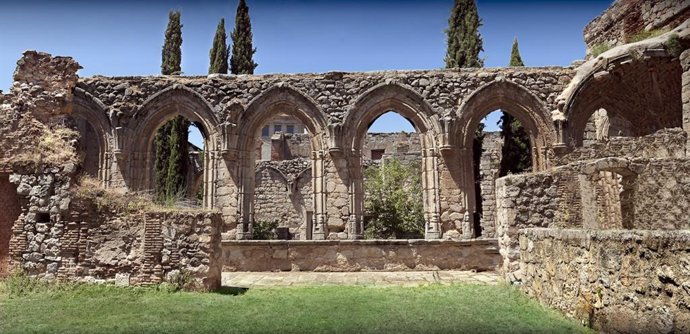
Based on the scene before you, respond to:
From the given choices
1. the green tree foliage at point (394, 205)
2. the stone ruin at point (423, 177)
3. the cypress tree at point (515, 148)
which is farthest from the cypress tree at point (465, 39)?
the stone ruin at point (423, 177)

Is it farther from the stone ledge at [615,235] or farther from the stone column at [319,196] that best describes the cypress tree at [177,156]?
the stone ledge at [615,235]

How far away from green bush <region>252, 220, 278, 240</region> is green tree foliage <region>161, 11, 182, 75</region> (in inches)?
324

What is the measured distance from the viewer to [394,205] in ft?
56.2

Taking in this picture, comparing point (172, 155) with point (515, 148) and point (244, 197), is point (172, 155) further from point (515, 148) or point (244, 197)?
point (515, 148)

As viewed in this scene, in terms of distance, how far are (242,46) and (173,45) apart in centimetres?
388

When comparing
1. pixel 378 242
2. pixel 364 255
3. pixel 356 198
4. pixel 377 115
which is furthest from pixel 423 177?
pixel 364 255

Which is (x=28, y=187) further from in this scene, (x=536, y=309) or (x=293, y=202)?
(x=293, y=202)

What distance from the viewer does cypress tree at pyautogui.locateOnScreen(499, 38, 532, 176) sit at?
15.6 meters

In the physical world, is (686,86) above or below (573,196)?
above

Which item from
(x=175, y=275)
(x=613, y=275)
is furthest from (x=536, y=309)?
(x=175, y=275)

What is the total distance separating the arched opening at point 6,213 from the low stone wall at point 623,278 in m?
8.08

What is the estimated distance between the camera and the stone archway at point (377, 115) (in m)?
12.8

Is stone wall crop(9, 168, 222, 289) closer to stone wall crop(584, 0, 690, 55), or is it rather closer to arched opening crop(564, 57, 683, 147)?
arched opening crop(564, 57, 683, 147)

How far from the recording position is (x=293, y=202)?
2053 cm
